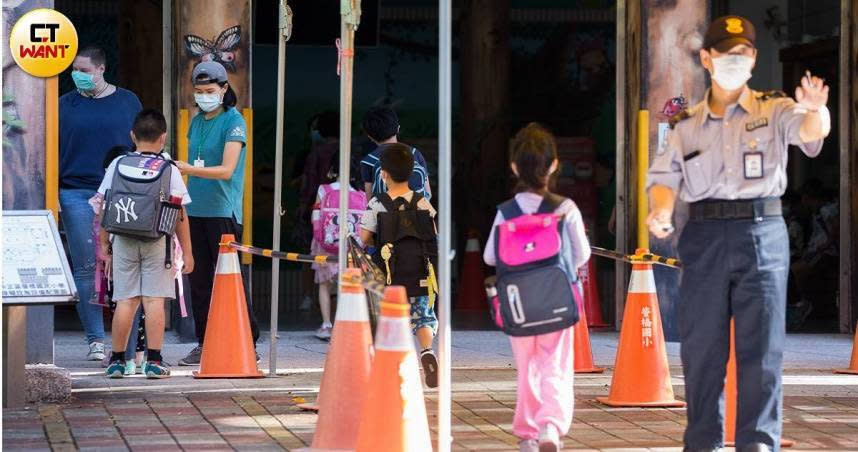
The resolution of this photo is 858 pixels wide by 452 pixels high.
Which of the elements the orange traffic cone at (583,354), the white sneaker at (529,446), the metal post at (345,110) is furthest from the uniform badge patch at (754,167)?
the orange traffic cone at (583,354)

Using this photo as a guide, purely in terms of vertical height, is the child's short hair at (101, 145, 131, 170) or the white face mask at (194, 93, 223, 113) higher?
the white face mask at (194, 93, 223, 113)

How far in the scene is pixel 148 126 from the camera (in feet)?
30.9

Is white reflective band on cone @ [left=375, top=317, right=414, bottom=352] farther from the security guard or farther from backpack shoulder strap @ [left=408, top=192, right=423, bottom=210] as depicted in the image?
backpack shoulder strap @ [left=408, top=192, right=423, bottom=210]

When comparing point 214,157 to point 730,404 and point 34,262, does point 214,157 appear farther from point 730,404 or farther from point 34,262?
point 730,404

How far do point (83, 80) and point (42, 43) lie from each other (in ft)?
4.45

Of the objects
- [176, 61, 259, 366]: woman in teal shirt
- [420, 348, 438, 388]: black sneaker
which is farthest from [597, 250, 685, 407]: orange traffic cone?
[176, 61, 259, 366]: woman in teal shirt

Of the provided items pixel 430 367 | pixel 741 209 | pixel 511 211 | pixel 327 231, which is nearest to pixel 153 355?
pixel 430 367

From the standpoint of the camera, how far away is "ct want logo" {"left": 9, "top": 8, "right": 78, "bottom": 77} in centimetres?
864

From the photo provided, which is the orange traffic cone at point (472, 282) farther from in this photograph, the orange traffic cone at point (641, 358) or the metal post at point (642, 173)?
the orange traffic cone at point (641, 358)

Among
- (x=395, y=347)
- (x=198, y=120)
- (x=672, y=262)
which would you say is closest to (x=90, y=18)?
(x=198, y=120)

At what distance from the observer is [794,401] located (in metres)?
8.91

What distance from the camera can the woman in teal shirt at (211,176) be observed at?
10.1 metres

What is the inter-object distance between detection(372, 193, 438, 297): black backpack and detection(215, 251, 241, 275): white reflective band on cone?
1.17 meters

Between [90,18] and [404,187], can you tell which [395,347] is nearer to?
[404,187]
